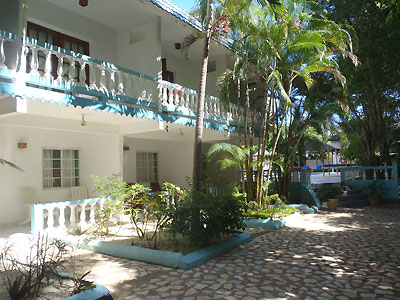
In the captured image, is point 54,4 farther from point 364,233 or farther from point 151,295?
point 364,233

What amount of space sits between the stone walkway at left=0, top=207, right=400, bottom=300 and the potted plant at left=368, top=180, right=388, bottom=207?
5.58 m

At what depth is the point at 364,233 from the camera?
744 centimetres

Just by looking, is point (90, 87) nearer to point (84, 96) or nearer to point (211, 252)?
point (84, 96)

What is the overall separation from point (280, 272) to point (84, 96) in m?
7.06

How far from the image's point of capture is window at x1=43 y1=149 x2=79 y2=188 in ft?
31.1

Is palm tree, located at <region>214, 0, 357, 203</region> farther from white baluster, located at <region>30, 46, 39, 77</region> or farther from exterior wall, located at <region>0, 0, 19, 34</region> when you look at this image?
exterior wall, located at <region>0, 0, 19, 34</region>

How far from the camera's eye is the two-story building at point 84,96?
6762 mm

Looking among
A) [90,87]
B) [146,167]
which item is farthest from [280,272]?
[146,167]

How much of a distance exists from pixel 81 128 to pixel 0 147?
2.17 meters

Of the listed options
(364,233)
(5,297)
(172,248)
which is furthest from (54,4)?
(364,233)

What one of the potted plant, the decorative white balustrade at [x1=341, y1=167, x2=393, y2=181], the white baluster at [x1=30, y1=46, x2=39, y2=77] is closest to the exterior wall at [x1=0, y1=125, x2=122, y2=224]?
the white baluster at [x1=30, y1=46, x2=39, y2=77]

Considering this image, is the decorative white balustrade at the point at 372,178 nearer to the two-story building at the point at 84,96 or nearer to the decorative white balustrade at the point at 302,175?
the decorative white balustrade at the point at 302,175

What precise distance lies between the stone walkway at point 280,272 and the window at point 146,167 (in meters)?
7.46

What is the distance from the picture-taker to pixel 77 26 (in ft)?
30.9
